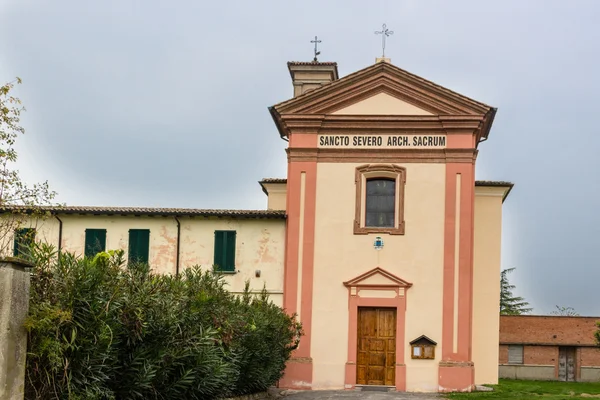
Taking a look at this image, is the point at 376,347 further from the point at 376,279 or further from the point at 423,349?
the point at 376,279

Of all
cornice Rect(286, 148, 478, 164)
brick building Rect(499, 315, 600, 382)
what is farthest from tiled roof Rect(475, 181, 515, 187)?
brick building Rect(499, 315, 600, 382)

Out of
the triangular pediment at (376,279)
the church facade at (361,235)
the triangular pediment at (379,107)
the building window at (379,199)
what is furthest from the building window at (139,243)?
the triangular pediment at (379,107)

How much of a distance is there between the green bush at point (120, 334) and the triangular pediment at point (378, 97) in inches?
463

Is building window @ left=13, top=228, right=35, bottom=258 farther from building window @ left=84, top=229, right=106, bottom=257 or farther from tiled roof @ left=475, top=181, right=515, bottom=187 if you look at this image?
tiled roof @ left=475, top=181, right=515, bottom=187

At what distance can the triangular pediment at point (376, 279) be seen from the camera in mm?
26062

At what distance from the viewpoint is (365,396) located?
23.0 meters

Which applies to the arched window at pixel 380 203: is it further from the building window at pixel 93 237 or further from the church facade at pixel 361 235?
the building window at pixel 93 237

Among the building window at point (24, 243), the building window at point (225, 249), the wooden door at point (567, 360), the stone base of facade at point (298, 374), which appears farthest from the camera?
the wooden door at point (567, 360)

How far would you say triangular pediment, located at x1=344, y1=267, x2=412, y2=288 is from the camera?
26.1m

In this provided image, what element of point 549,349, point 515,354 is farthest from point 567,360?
point 515,354

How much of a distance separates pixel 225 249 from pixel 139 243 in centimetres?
259

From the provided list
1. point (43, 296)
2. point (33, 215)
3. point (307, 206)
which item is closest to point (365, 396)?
point (307, 206)

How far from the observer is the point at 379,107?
26.9m

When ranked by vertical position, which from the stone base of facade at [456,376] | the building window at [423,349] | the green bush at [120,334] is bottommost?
the stone base of facade at [456,376]
